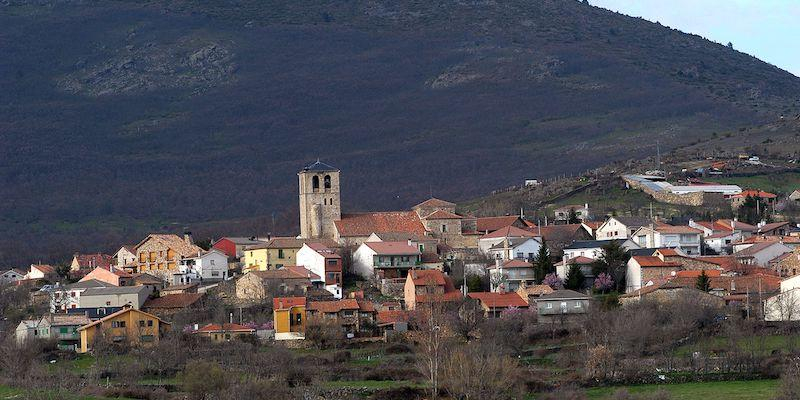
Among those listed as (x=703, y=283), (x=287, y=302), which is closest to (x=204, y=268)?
(x=287, y=302)

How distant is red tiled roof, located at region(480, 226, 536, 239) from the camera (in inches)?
3195

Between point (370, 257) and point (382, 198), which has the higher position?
point (382, 198)

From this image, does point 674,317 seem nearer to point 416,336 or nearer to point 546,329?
point 546,329

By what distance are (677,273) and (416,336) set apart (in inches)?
588

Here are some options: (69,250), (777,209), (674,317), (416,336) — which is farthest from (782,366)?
(69,250)

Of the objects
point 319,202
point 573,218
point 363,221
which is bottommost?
point 363,221

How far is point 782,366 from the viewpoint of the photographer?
58031mm

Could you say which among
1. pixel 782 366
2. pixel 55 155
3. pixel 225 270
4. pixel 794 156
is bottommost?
pixel 782 366

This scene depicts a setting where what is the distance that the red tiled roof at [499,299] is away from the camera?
7000cm

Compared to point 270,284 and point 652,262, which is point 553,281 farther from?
point 270,284

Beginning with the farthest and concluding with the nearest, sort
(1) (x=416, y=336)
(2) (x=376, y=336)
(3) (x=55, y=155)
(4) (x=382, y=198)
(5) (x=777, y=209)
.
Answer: (3) (x=55, y=155)
(4) (x=382, y=198)
(5) (x=777, y=209)
(2) (x=376, y=336)
(1) (x=416, y=336)

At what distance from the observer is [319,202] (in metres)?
88.1

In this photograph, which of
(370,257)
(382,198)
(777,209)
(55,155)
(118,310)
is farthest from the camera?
(55,155)

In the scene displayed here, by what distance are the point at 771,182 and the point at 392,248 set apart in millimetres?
39685
